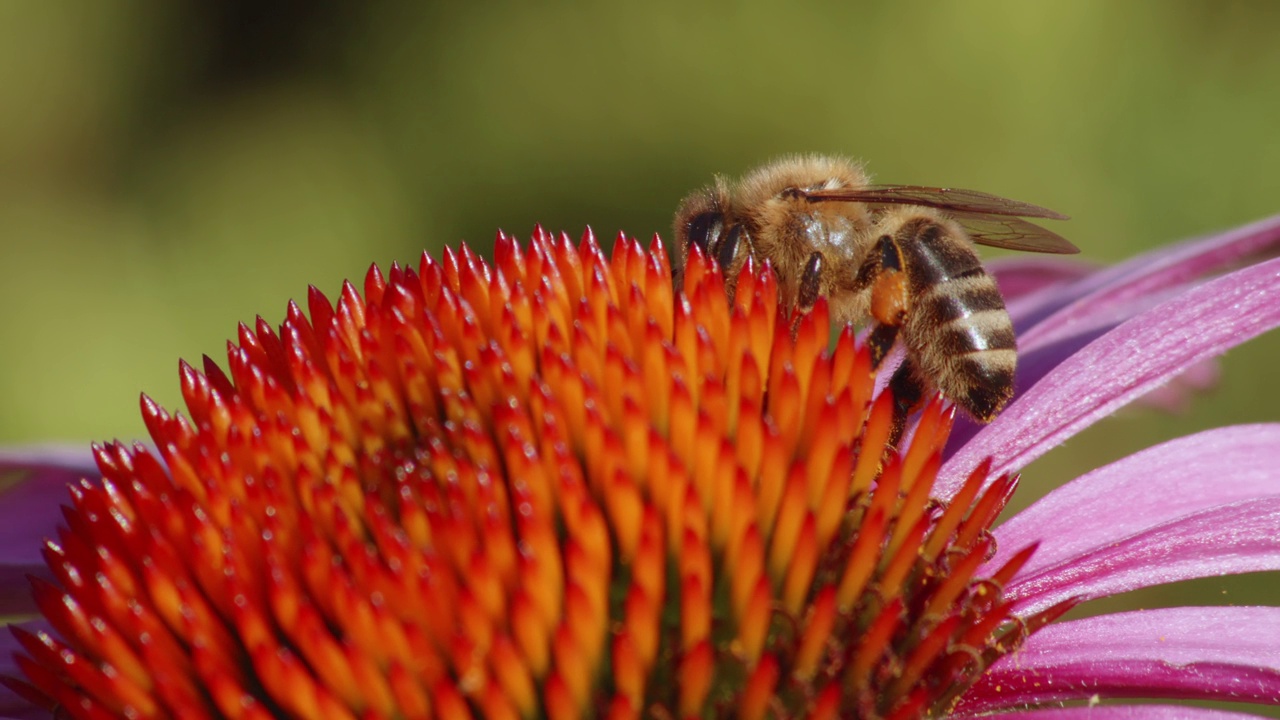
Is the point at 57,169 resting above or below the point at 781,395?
above

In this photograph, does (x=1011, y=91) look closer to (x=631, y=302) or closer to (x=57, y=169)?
(x=631, y=302)

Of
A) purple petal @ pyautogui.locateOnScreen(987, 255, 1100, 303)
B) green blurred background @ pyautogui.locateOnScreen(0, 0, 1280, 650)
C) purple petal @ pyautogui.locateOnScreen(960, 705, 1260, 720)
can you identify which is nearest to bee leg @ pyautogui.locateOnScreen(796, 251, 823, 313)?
Answer: purple petal @ pyautogui.locateOnScreen(960, 705, 1260, 720)

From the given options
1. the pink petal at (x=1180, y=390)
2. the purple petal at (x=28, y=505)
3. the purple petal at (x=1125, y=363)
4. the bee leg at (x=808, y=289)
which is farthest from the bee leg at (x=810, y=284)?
the purple petal at (x=28, y=505)

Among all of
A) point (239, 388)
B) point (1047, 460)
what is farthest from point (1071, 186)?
point (239, 388)

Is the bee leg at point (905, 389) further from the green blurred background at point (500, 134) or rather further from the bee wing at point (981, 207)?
the green blurred background at point (500, 134)

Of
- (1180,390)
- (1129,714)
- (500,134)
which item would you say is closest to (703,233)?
(1129,714)

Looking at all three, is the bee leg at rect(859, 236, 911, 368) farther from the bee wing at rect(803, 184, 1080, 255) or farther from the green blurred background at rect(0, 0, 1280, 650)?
the green blurred background at rect(0, 0, 1280, 650)

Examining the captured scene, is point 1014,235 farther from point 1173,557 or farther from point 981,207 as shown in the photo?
point 1173,557

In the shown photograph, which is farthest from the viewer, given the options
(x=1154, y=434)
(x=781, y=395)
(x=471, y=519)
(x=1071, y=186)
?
(x=1071, y=186)
